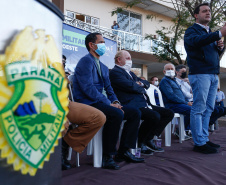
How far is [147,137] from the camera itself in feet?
11.2

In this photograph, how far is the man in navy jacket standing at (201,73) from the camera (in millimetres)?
3258

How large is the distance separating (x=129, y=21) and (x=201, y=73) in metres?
11.3

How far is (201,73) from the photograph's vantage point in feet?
10.7

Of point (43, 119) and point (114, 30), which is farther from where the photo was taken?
point (114, 30)

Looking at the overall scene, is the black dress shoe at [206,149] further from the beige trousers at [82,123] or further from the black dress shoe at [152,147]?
the beige trousers at [82,123]

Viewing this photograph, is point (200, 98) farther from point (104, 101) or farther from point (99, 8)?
point (99, 8)

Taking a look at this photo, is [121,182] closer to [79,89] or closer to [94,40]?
[79,89]

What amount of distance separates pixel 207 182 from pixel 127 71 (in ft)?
5.90

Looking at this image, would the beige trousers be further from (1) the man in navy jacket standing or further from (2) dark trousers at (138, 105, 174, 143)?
(1) the man in navy jacket standing

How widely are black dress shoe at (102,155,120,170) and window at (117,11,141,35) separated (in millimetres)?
11636

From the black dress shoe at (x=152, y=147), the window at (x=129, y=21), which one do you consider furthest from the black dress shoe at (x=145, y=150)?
the window at (x=129, y=21)

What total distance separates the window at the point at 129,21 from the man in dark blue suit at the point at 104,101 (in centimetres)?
1099

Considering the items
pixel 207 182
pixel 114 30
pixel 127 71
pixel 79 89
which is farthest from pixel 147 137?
pixel 114 30

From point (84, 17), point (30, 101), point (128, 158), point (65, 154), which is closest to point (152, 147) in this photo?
point (128, 158)
